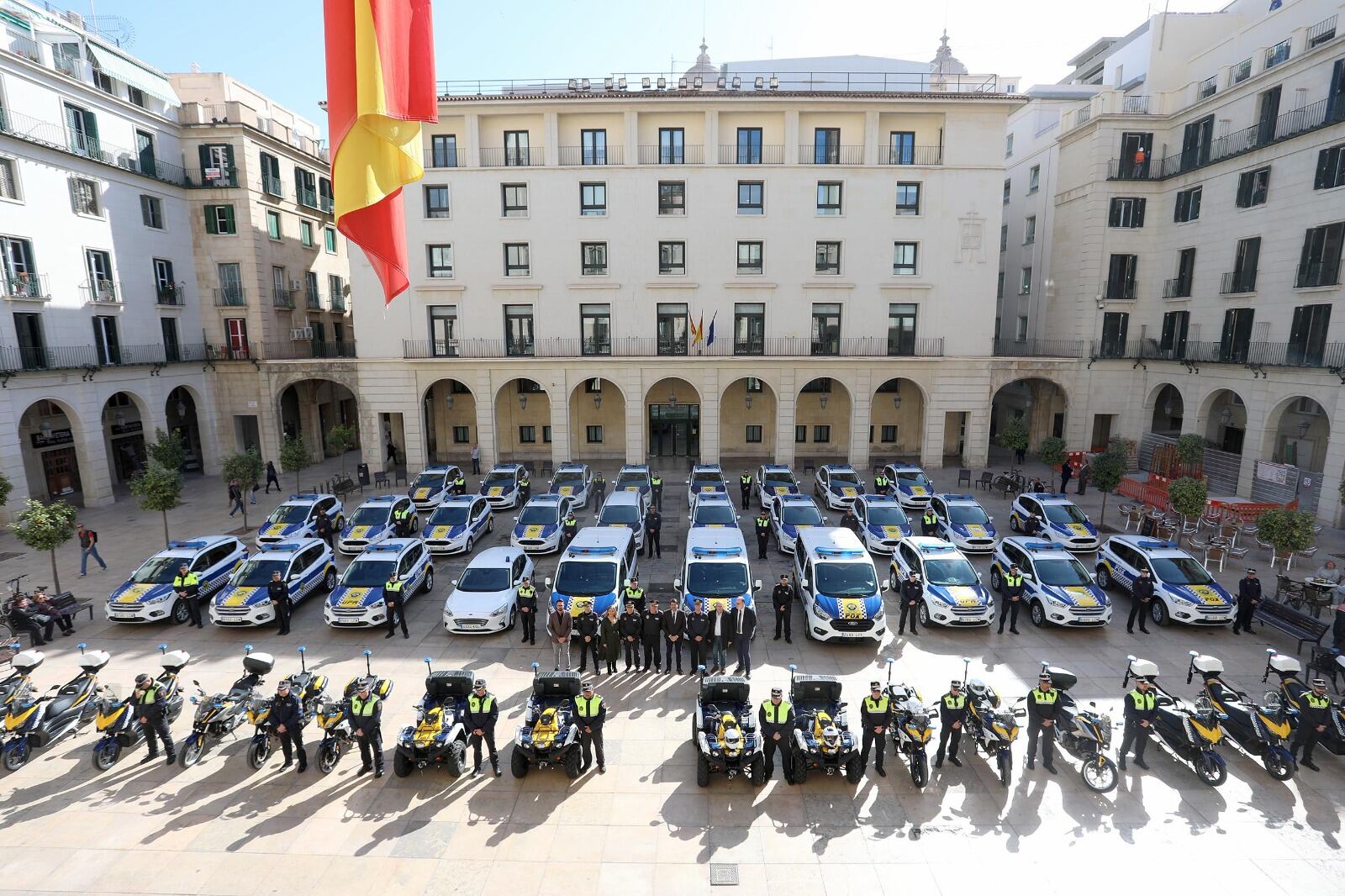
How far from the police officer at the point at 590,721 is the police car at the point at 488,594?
5.35m

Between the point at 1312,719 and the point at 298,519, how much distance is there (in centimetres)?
2550

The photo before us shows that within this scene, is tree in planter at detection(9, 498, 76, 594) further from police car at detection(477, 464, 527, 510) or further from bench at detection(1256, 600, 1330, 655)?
bench at detection(1256, 600, 1330, 655)

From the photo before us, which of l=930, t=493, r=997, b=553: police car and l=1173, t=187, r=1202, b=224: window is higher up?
l=1173, t=187, r=1202, b=224: window

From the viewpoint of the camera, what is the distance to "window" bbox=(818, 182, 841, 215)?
106ft

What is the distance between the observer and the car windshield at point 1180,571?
52.6 ft

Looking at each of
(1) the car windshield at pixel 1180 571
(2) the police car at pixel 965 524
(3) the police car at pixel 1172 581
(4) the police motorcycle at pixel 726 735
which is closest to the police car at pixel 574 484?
(2) the police car at pixel 965 524

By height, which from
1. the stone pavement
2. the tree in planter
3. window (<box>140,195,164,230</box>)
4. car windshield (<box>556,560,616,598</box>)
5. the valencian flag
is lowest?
the stone pavement

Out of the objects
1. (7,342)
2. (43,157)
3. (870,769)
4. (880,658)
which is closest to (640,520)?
(880,658)

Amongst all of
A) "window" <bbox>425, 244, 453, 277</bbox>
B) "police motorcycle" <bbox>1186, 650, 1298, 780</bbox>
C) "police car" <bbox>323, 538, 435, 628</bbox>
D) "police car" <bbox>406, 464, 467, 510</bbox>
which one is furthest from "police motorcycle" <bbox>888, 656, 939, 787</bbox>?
"window" <bbox>425, 244, 453, 277</bbox>

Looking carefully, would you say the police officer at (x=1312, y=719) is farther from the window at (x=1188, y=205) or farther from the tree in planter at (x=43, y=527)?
the window at (x=1188, y=205)

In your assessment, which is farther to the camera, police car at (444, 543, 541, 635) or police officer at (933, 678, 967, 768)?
police car at (444, 543, 541, 635)

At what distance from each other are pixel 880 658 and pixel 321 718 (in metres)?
10.6

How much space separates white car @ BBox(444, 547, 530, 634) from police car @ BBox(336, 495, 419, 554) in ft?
18.6

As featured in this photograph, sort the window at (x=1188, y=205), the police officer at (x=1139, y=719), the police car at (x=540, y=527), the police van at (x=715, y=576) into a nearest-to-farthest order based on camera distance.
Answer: the police officer at (x=1139, y=719) → the police van at (x=715, y=576) → the police car at (x=540, y=527) → the window at (x=1188, y=205)
